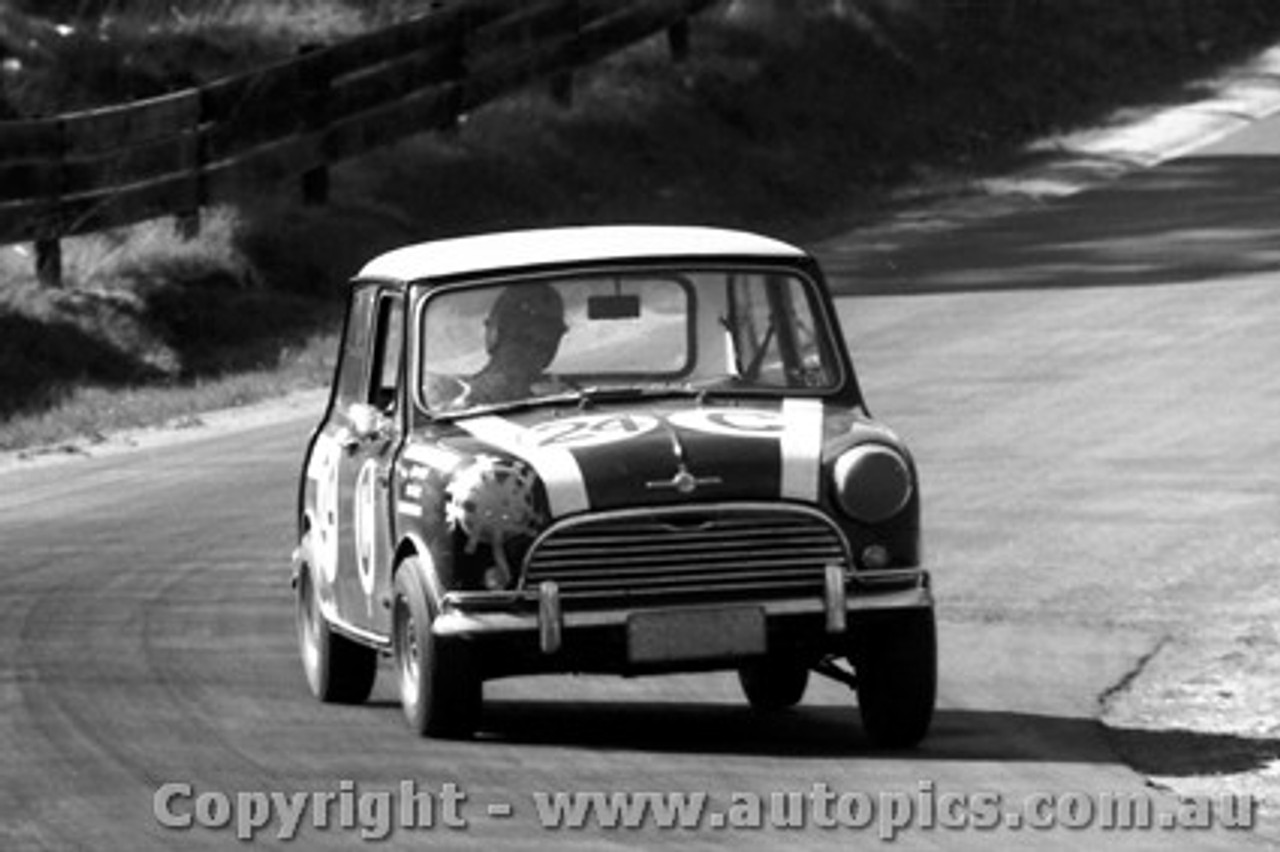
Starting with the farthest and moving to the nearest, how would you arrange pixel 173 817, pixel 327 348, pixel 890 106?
1. pixel 890 106
2. pixel 327 348
3. pixel 173 817

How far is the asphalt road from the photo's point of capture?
9133 mm

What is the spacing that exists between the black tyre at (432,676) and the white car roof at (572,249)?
1124 mm

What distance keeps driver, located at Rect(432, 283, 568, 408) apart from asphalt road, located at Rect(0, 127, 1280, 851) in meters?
1.01

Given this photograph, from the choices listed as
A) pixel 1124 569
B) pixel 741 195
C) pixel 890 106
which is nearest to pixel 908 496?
pixel 1124 569

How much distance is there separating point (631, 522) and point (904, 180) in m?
19.9

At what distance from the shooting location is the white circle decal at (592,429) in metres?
9.69

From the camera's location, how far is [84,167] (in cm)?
2222

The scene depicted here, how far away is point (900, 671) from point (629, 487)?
0.92 meters

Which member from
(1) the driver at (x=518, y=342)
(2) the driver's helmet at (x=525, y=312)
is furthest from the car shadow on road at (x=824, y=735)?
(2) the driver's helmet at (x=525, y=312)

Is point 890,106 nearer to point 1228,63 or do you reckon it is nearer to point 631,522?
point 1228,63

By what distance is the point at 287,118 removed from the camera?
80.4 feet

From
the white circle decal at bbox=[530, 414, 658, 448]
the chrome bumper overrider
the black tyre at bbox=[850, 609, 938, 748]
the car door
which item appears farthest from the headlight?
the car door

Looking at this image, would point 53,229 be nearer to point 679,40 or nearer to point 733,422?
point 679,40

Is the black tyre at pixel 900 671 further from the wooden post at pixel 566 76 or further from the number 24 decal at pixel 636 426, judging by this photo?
the wooden post at pixel 566 76
